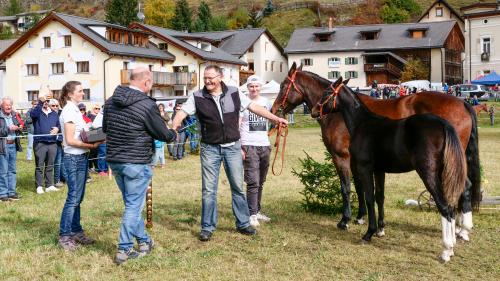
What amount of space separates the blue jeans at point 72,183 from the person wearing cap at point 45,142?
5348 mm

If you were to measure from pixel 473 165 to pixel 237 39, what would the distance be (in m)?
58.8

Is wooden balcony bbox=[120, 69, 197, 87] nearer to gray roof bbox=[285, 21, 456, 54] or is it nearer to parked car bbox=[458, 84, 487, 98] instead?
gray roof bbox=[285, 21, 456, 54]

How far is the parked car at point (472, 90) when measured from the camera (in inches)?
1768

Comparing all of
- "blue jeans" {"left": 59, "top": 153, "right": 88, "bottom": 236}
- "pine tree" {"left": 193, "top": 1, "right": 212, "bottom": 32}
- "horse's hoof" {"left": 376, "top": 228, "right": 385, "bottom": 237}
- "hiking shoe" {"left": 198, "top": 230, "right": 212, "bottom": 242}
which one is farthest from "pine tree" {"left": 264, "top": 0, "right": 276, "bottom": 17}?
"blue jeans" {"left": 59, "top": 153, "right": 88, "bottom": 236}

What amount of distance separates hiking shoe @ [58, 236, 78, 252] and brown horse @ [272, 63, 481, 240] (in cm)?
352

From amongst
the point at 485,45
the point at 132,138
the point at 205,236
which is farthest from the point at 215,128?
the point at 485,45

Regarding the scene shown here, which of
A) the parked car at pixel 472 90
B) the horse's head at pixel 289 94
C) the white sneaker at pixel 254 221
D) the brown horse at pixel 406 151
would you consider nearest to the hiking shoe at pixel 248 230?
the white sneaker at pixel 254 221

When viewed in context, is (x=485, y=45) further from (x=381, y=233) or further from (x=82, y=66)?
(x=381, y=233)

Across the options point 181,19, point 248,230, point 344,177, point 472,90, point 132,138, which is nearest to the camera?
point 132,138

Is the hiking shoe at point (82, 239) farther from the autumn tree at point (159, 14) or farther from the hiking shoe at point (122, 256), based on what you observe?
the autumn tree at point (159, 14)

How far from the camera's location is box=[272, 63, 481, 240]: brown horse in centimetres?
728

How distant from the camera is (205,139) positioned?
695 cm

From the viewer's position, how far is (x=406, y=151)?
6312 millimetres

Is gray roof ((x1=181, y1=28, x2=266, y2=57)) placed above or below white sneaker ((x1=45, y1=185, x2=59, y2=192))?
above
